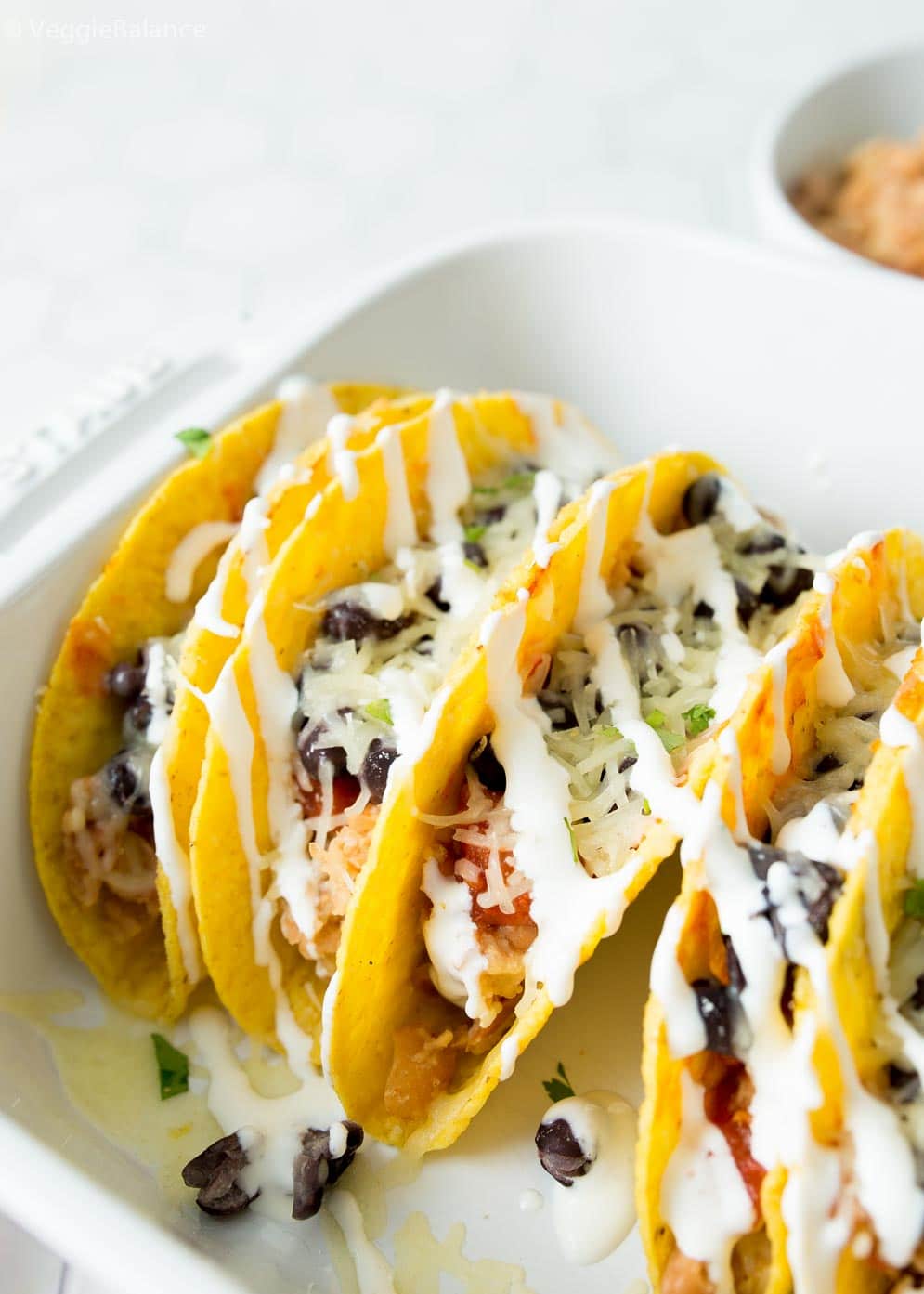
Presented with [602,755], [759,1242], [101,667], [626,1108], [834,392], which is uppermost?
[101,667]

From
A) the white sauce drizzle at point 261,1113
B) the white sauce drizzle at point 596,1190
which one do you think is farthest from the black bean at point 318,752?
the white sauce drizzle at point 596,1190

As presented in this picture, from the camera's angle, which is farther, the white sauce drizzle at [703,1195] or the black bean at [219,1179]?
the black bean at [219,1179]

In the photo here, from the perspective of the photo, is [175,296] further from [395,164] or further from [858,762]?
[858,762]

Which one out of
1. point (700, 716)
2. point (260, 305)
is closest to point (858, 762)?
point (700, 716)

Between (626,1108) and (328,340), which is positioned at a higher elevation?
(328,340)

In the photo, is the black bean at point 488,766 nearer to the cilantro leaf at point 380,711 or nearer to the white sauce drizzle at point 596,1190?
the cilantro leaf at point 380,711

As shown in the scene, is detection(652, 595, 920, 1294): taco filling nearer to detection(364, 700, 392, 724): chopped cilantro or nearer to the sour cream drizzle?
the sour cream drizzle

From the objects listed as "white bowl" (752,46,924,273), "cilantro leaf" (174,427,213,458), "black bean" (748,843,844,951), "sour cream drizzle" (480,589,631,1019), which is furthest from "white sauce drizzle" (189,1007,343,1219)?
"white bowl" (752,46,924,273)

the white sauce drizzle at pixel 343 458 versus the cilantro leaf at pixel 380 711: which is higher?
the white sauce drizzle at pixel 343 458
